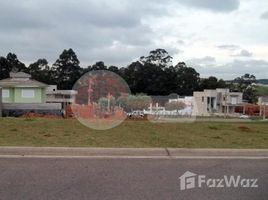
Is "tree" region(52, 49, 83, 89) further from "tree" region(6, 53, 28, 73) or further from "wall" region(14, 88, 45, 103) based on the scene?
"wall" region(14, 88, 45, 103)

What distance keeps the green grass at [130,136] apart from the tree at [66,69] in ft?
271

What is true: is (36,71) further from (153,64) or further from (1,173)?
(1,173)

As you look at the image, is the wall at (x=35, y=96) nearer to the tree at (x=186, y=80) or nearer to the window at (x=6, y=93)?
the window at (x=6, y=93)

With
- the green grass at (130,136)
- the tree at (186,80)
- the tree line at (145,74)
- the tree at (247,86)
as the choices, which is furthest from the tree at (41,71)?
the green grass at (130,136)

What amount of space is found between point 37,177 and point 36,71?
93.3m

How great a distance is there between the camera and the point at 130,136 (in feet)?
35.5

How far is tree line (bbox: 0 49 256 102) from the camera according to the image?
3538 inches

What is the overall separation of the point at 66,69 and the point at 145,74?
1658 centimetres

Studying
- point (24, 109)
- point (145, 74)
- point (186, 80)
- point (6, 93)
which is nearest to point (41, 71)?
point (145, 74)

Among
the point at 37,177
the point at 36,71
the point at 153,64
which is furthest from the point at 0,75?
the point at 37,177

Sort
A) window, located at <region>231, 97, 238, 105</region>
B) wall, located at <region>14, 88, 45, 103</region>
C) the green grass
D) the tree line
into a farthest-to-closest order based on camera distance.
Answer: the tree line → window, located at <region>231, 97, 238, 105</region> → wall, located at <region>14, 88, 45, 103</region> → the green grass

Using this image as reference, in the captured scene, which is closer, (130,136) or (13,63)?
(130,136)

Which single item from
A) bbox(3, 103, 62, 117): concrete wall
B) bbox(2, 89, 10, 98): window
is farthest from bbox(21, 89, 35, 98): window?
bbox(3, 103, 62, 117): concrete wall

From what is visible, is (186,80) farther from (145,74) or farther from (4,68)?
(4,68)
